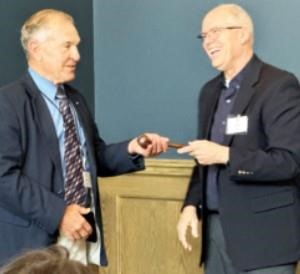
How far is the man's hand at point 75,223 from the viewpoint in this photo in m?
2.32

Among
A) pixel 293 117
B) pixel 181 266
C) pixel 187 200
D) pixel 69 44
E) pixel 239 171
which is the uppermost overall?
pixel 69 44

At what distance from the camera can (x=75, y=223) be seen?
7.60 ft

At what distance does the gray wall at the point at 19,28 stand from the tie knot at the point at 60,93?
759 mm

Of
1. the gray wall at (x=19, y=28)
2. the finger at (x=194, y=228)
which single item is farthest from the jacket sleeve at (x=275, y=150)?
the gray wall at (x=19, y=28)

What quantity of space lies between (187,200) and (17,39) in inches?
49.1

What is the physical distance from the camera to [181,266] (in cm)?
363

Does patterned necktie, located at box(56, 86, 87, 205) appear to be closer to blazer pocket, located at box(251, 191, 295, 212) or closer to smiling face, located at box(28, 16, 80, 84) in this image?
smiling face, located at box(28, 16, 80, 84)

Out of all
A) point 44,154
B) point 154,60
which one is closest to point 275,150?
point 44,154

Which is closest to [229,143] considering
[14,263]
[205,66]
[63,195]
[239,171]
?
[239,171]

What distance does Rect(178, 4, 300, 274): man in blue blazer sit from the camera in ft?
7.75

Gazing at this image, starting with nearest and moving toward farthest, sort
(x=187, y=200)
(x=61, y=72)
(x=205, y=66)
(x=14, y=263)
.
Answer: (x=14, y=263), (x=61, y=72), (x=187, y=200), (x=205, y=66)

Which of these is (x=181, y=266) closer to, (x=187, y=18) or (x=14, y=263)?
(x=187, y=18)

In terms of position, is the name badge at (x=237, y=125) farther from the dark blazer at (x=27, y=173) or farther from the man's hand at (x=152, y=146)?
the dark blazer at (x=27, y=173)

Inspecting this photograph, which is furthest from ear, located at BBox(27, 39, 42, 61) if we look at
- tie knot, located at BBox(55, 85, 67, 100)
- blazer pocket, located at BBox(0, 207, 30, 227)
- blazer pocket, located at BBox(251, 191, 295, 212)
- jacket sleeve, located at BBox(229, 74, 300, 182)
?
blazer pocket, located at BBox(251, 191, 295, 212)
